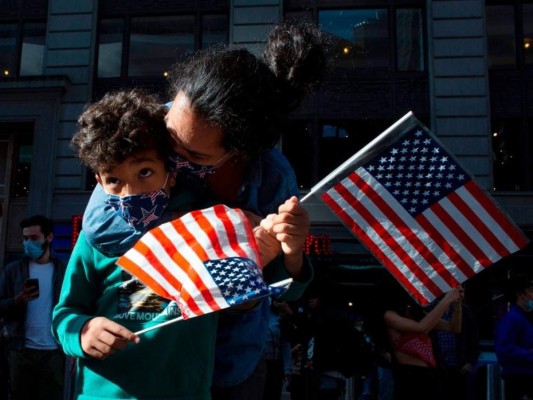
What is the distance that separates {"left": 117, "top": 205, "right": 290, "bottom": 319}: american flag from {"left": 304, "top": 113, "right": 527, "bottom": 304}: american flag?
0.63m

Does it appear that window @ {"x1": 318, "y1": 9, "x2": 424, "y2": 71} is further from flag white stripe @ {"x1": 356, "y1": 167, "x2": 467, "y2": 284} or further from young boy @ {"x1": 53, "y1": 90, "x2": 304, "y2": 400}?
young boy @ {"x1": 53, "y1": 90, "x2": 304, "y2": 400}

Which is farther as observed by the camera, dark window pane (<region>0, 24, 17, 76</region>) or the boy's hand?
dark window pane (<region>0, 24, 17, 76</region>)

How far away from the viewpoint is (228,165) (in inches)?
86.0

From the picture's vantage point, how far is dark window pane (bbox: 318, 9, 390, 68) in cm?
1532

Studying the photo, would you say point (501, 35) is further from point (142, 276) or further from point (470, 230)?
point (142, 276)

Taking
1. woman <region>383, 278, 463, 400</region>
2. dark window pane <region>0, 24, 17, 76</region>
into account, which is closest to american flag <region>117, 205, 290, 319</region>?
woman <region>383, 278, 463, 400</region>

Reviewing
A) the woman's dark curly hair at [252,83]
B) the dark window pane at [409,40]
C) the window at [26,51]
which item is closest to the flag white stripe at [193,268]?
the woman's dark curly hair at [252,83]

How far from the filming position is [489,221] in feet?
8.41

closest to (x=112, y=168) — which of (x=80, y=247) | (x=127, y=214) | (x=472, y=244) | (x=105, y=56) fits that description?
(x=127, y=214)

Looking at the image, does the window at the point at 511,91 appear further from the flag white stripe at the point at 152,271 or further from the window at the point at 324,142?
the flag white stripe at the point at 152,271

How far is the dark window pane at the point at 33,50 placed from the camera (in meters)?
16.3

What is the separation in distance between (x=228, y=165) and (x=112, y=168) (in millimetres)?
388

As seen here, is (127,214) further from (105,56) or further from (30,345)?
(105,56)

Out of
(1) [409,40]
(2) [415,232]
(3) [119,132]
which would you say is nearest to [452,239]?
(2) [415,232]
